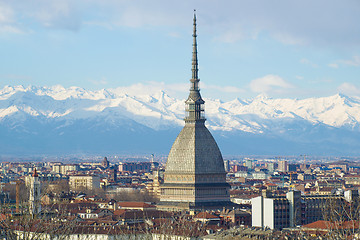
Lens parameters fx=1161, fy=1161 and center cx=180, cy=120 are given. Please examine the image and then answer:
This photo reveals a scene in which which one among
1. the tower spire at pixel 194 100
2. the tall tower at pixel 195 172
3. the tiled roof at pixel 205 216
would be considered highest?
the tower spire at pixel 194 100

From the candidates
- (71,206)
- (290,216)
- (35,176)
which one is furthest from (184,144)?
(35,176)

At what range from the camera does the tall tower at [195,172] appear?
13338cm

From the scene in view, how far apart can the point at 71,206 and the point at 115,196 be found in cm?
4411

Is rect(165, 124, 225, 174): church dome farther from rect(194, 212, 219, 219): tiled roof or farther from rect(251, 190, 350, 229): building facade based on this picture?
rect(194, 212, 219, 219): tiled roof

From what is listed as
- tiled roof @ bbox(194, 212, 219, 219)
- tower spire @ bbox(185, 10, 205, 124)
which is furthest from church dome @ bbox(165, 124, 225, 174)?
tiled roof @ bbox(194, 212, 219, 219)

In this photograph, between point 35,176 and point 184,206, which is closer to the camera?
point 35,176

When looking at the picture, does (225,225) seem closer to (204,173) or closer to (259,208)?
(259,208)

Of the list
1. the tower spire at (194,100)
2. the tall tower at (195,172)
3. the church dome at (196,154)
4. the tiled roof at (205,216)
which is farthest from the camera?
the tower spire at (194,100)

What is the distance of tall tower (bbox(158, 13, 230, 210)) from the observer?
13338 centimetres

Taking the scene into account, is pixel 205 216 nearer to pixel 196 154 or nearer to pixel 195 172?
pixel 195 172

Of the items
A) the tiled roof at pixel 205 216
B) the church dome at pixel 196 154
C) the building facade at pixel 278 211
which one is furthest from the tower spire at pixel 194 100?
the tiled roof at pixel 205 216

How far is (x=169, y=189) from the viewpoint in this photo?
13525cm

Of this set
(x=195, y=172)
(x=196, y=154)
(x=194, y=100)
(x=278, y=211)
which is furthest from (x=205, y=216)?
(x=194, y=100)

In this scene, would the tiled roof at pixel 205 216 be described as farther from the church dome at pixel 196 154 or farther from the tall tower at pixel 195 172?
the church dome at pixel 196 154
